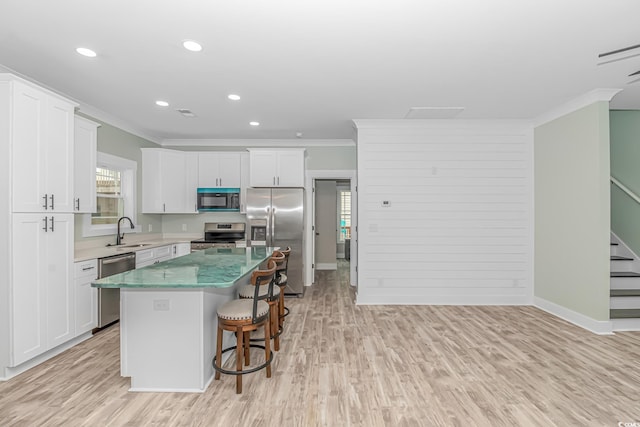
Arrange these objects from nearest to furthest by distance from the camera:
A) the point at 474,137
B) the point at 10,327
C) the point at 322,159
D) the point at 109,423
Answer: the point at 109,423
the point at 10,327
the point at 474,137
the point at 322,159

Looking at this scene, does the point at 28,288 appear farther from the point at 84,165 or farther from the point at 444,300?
the point at 444,300

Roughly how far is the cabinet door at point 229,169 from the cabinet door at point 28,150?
3155mm

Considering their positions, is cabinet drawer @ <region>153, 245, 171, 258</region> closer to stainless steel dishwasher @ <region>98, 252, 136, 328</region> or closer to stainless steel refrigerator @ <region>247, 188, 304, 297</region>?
stainless steel dishwasher @ <region>98, 252, 136, 328</region>

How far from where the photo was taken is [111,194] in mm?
5047

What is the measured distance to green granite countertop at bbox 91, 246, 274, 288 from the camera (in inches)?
84.2

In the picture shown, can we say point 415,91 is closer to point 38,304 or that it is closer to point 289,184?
point 289,184

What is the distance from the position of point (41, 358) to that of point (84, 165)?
2047mm

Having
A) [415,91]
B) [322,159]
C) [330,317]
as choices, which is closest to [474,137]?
[415,91]

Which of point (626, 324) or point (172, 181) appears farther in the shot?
point (172, 181)

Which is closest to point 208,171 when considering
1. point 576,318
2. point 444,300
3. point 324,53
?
point 324,53

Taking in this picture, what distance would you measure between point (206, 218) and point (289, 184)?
1880mm

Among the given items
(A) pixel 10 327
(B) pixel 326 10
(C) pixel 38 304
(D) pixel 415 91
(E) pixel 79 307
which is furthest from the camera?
(D) pixel 415 91

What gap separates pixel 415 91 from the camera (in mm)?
3713

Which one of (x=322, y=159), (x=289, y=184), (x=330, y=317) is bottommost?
(x=330, y=317)
